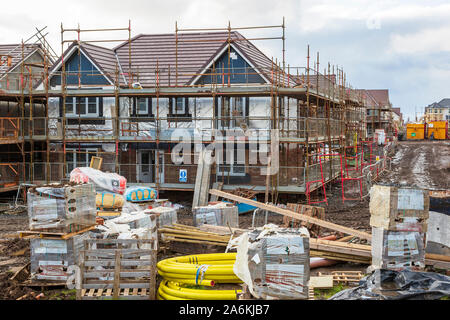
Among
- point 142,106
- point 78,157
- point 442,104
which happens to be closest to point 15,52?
point 78,157

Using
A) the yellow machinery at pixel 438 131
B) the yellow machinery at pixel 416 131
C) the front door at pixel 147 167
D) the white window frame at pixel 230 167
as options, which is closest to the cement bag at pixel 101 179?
the front door at pixel 147 167

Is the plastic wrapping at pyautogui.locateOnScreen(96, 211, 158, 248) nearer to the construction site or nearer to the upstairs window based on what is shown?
the construction site

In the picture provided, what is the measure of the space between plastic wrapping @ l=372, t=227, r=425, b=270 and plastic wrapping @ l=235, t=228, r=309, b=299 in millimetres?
2513

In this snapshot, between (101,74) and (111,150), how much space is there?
4190mm

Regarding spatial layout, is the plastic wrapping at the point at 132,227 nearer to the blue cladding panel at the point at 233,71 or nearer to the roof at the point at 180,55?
the roof at the point at 180,55

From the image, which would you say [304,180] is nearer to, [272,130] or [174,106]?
[272,130]

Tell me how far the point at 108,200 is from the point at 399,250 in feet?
38.9

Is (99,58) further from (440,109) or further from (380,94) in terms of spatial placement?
(440,109)

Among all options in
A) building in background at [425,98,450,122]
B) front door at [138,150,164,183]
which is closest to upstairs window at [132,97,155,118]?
front door at [138,150,164,183]

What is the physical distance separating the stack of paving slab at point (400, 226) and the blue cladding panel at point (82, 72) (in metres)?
20.4

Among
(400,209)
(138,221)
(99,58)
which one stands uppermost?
(99,58)

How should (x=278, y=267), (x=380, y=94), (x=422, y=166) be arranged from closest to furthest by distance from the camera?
(x=278, y=267) < (x=422, y=166) < (x=380, y=94)

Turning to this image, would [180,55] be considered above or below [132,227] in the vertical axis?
above

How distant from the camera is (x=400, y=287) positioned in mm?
9062
